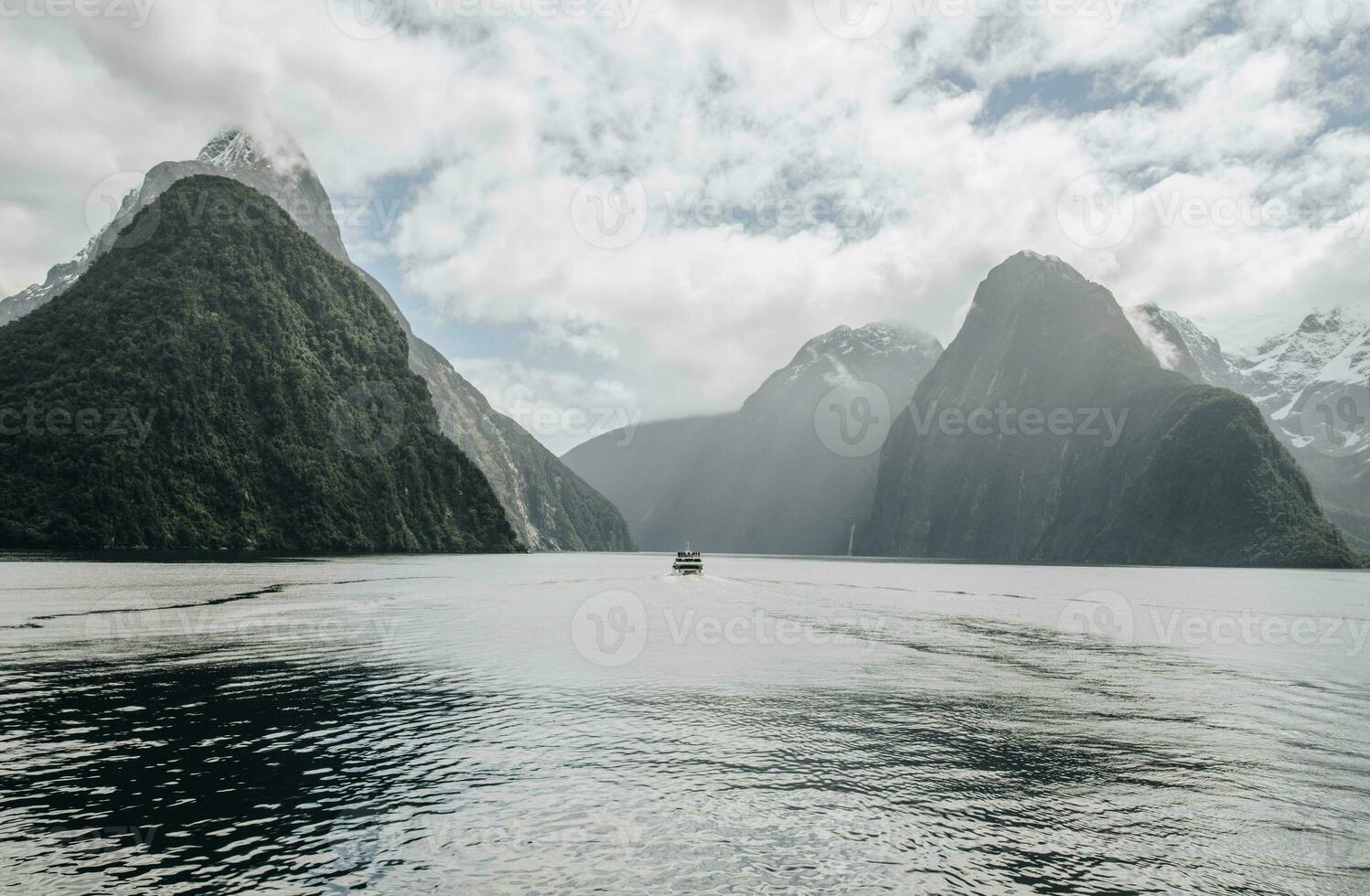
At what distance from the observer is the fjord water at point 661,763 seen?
1390 cm

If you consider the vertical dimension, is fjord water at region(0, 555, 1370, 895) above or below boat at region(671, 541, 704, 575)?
below

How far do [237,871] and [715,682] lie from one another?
22.7 metres

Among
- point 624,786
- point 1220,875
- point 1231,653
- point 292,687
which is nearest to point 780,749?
point 624,786

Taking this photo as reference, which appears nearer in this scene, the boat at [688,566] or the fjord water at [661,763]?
the fjord water at [661,763]

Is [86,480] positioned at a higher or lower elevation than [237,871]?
higher

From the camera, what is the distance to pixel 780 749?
2230 cm

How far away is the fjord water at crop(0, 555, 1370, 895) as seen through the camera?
13.9 metres

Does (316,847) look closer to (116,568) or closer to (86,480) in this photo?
(116,568)

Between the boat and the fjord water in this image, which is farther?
the boat

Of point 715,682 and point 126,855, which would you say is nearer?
point 126,855

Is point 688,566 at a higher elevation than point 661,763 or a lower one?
higher

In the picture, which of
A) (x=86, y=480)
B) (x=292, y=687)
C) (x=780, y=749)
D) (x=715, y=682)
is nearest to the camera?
(x=780, y=749)

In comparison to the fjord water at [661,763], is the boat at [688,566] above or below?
above

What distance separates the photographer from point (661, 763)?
813 inches
